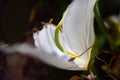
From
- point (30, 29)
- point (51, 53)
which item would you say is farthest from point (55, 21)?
point (51, 53)

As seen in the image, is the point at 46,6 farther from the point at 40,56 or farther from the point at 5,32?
the point at 40,56

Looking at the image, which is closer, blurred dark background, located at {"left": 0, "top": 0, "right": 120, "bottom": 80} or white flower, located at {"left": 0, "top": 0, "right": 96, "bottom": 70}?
white flower, located at {"left": 0, "top": 0, "right": 96, "bottom": 70}

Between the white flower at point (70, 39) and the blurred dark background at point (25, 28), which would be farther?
the blurred dark background at point (25, 28)

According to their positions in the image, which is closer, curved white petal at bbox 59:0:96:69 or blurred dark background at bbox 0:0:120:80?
curved white petal at bbox 59:0:96:69

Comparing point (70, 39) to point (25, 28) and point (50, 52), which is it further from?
point (25, 28)

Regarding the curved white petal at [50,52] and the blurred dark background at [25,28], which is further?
the blurred dark background at [25,28]
